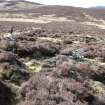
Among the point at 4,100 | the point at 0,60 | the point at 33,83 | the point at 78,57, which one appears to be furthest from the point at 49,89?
the point at 78,57

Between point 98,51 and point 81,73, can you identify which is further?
point 98,51

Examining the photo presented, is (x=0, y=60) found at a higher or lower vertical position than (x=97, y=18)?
higher

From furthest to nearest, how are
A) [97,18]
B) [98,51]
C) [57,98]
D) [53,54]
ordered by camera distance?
[97,18] < [98,51] < [53,54] < [57,98]

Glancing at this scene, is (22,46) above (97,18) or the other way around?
above

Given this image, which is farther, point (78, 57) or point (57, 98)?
point (78, 57)

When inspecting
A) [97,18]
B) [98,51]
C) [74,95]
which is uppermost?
[74,95]

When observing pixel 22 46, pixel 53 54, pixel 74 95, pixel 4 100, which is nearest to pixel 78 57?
pixel 53 54

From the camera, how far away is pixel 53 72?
1129 centimetres

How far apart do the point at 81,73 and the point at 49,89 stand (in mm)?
3648

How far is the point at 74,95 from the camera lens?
9.20 metres

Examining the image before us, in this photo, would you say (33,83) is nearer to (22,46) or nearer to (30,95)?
(30,95)

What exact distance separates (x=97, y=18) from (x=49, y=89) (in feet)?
202

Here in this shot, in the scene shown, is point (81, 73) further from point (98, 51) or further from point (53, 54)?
point (98, 51)

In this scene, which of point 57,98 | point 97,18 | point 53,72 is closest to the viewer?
point 57,98
